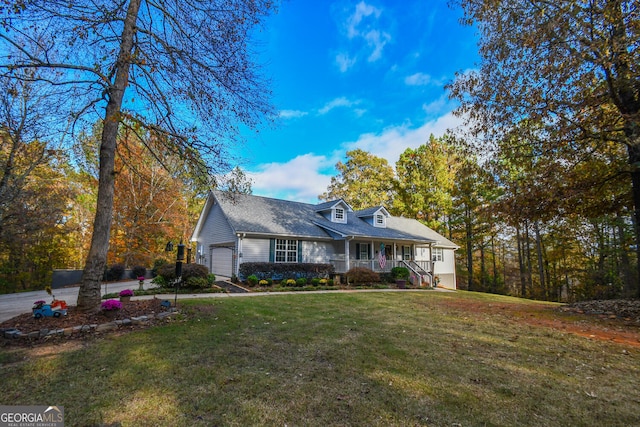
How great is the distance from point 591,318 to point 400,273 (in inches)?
456

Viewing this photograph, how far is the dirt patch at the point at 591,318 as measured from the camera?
6.03m

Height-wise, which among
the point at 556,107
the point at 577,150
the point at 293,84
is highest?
the point at 293,84

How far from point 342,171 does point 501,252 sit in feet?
67.0

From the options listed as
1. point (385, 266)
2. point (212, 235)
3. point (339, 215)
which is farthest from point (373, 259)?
point (212, 235)

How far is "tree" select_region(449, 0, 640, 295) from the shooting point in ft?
23.0

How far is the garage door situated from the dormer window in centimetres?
792

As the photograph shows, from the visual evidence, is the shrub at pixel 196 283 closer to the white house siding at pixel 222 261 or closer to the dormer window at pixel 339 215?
the white house siding at pixel 222 261

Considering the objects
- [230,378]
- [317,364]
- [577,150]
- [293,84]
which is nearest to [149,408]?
[230,378]

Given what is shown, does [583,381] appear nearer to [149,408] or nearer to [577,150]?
[149,408]

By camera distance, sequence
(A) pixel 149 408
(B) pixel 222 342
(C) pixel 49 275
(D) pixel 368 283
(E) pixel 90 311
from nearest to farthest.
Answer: (A) pixel 149 408, (B) pixel 222 342, (E) pixel 90 311, (D) pixel 368 283, (C) pixel 49 275

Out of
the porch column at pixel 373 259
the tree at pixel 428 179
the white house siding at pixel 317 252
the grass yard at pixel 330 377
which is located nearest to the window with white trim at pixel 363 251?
the porch column at pixel 373 259

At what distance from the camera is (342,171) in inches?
1319

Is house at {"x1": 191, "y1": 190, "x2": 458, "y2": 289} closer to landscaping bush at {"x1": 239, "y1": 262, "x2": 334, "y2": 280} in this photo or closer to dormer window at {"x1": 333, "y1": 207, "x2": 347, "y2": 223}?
dormer window at {"x1": 333, "y1": 207, "x2": 347, "y2": 223}

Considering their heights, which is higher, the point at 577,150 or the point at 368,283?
the point at 577,150
